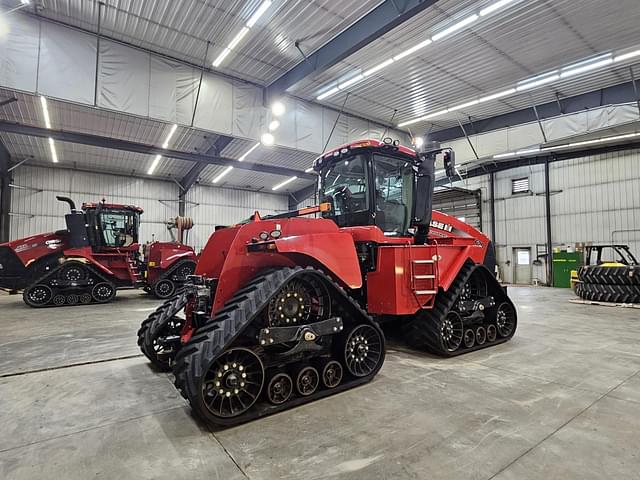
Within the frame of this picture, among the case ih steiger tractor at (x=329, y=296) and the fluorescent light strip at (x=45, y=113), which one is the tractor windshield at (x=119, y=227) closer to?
the fluorescent light strip at (x=45, y=113)

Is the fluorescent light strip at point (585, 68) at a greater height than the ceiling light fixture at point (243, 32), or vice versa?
the ceiling light fixture at point (243, 32)

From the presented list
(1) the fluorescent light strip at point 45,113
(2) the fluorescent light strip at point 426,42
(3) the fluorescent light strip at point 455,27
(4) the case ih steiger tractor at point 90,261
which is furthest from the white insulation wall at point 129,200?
(3) the fluorescent light strip at point 455,27

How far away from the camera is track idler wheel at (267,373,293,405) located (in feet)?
9.55

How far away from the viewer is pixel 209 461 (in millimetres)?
2205

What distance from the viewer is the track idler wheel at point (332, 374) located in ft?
10.7

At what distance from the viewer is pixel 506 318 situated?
5645 mm

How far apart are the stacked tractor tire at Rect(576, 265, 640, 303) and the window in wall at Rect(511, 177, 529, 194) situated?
24.8 feet

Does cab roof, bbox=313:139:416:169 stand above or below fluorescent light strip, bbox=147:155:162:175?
below

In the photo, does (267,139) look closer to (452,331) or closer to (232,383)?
(452,331)

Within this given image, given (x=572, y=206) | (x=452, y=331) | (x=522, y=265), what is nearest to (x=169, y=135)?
(x=452, y=331)

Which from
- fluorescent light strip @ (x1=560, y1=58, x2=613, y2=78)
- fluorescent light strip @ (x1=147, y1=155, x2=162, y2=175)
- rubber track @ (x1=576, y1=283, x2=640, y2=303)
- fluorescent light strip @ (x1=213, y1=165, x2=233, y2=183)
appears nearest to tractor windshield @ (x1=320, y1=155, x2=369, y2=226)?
fluorescent light strip @ (x1=560, y1=58, x2=613, y2=78)

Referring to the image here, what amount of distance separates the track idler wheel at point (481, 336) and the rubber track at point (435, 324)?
0.08 metres

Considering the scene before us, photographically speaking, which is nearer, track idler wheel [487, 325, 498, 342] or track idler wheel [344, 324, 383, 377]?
track idler wheel [344, 324, 383, 377]

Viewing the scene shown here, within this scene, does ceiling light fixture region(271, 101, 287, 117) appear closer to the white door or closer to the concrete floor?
the concrete floor
